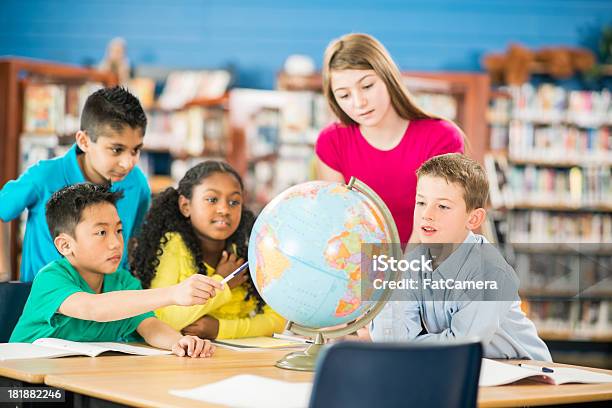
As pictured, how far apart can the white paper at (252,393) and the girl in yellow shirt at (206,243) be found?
0.91m

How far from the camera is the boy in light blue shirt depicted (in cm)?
241

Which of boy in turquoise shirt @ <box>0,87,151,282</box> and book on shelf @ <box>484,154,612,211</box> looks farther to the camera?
book on shelf @ <box>484,154,612,211</box>

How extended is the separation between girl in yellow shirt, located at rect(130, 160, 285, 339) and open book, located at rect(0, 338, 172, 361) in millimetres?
433

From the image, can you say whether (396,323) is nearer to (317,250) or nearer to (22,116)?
(317,250)

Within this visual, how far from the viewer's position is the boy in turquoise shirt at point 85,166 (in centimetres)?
306

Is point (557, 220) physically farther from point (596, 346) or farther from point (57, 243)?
point (57, 243)

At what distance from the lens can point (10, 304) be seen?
8.75ft

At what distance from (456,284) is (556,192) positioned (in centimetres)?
568

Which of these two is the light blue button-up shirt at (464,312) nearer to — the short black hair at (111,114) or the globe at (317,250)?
the globe at (317,250)

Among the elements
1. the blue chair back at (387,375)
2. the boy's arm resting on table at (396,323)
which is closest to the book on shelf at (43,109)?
the boy's arm resting on table at (396,323)

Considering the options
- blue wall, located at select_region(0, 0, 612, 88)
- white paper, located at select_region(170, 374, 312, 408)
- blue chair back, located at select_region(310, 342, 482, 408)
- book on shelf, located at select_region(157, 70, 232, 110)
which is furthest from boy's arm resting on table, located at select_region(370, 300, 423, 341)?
blue wall, located at select_region(0, 0, 612, 88)

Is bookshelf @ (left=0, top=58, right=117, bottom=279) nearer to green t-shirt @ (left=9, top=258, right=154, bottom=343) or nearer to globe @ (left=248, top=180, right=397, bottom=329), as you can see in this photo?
green t-shirt @ (left=9, top=258, right=154, bottom=343)

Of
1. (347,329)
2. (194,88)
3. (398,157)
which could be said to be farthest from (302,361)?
(194,88)

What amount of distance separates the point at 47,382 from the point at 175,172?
558cm
